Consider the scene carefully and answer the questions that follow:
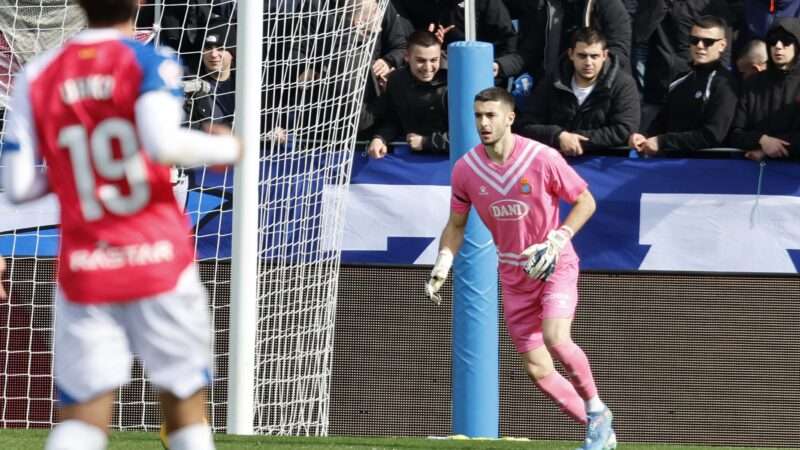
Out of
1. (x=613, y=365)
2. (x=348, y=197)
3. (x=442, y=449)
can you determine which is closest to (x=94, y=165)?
(x=442, y=449)

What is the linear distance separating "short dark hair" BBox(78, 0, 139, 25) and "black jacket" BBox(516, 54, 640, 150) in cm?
582

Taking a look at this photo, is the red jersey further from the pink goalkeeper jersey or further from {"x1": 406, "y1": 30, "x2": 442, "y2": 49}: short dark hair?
{"x1": 406, "y1": 30, "x2": 442, "y2": 49}: short dark hair

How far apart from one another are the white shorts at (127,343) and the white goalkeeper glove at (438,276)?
3578 mm

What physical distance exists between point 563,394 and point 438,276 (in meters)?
1.01

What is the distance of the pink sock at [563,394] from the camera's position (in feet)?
26.2

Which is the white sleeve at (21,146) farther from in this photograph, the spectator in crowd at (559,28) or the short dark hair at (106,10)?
the spectator in crowd at (559,28)

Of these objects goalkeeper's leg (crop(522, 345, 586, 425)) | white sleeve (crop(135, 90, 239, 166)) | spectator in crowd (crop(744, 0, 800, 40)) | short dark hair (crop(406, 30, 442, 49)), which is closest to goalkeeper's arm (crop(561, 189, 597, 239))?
goalkeeper's leg (crop(522, 345, 586, 425))

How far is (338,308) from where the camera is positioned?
33.3 ft

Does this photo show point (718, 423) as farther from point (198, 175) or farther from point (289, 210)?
point (198, 175)

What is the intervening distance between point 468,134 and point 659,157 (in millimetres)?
1481

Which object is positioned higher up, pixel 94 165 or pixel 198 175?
pixel 94 165

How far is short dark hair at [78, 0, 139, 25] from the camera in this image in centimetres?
405

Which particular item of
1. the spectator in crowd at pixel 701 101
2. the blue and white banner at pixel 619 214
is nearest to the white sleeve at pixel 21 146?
Result: the blue and white banner at pixel 619 214

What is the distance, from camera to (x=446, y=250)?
25.8 ft
